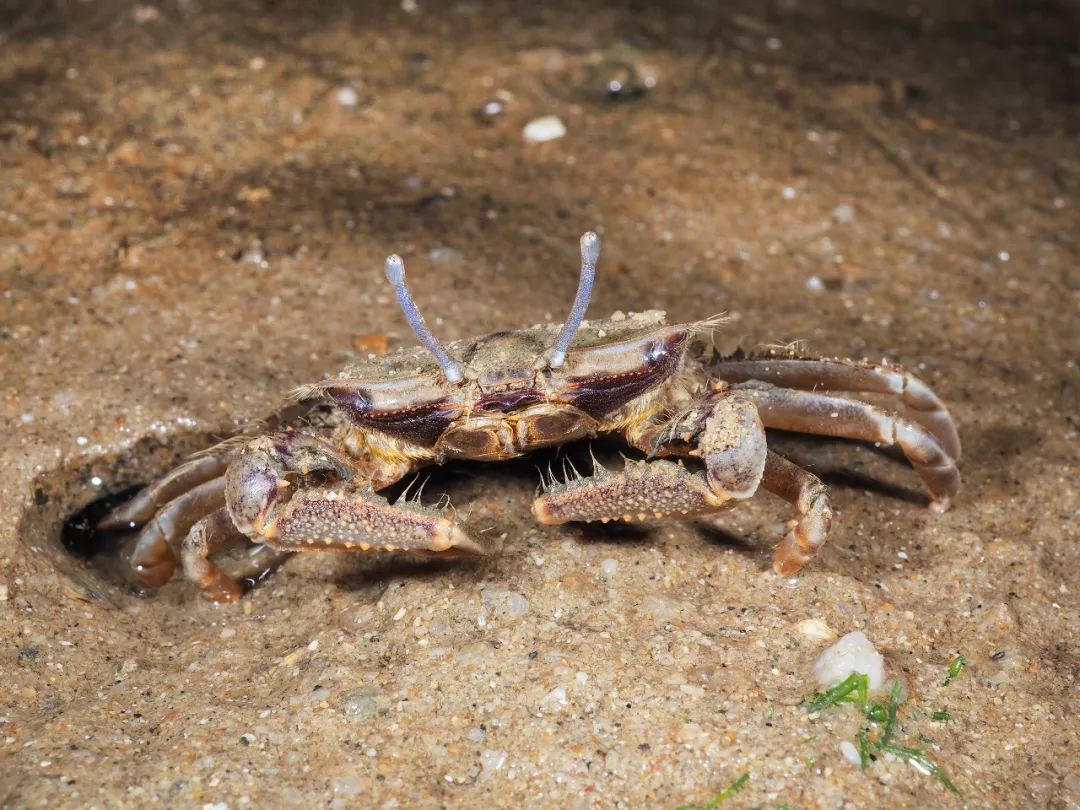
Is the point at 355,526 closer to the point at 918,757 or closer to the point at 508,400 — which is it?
the point at 508,400

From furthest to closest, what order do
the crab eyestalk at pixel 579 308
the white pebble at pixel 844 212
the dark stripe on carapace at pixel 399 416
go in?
the white pebble at pixel 844 212, the dark stripe on carapace at pixel 399 416, the crab eyestalk at pixel 579 308

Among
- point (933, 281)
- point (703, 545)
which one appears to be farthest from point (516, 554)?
point (933, 281)

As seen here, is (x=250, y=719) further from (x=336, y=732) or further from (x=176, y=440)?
(x=176, y=440)

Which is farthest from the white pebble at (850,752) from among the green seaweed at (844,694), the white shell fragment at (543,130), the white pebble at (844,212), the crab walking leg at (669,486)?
the white shell fragment at (543,130)

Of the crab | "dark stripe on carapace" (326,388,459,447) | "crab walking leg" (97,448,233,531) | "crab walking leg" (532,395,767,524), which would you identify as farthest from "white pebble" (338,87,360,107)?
"crab walking leg" (532,395,767,524)

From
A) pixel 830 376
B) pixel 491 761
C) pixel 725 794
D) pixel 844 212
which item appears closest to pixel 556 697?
pixel 491 761

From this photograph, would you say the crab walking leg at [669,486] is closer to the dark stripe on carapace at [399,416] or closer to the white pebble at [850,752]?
the dark stripe on carapace at [399,416]

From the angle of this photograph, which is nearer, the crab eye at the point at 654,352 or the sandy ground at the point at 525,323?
the sandy ground at the point at 525,323
